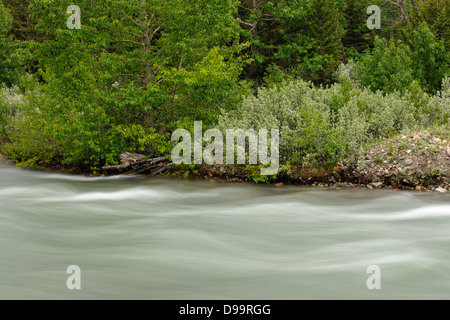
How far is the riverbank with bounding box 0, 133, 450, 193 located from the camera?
13711 mm

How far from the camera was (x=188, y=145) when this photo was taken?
1606 cm

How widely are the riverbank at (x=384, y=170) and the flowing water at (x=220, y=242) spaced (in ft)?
1.82

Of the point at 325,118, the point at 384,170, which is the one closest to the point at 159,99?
the point at 325,118

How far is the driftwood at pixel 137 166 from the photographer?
16547mm

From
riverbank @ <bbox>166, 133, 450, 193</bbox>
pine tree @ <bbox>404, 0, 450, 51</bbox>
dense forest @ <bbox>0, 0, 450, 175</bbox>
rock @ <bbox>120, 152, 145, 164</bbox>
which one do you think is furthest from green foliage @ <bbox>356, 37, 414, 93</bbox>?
rock @ <bbox>120, 152, 145, 164</bbox>

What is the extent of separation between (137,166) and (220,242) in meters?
8.15

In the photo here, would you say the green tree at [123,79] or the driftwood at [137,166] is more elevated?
the green tree at [123,79]

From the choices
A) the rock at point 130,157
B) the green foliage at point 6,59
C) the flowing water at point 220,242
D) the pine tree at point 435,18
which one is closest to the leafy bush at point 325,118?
the flowing water at point 220,242

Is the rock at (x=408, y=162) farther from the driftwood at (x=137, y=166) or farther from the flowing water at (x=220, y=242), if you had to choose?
the driftwood at (x=137, y=166)

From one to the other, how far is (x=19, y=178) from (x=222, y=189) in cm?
648

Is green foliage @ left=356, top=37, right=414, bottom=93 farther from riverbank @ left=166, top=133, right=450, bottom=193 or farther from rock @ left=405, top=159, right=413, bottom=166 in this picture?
rock @ left=405, top=159, right=413, bottom=166

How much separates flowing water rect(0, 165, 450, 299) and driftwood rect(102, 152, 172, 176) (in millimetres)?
1732

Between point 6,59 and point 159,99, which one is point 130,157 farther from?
point 6,59

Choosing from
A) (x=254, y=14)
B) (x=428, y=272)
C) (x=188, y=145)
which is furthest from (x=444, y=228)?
(x=254, y=14)
